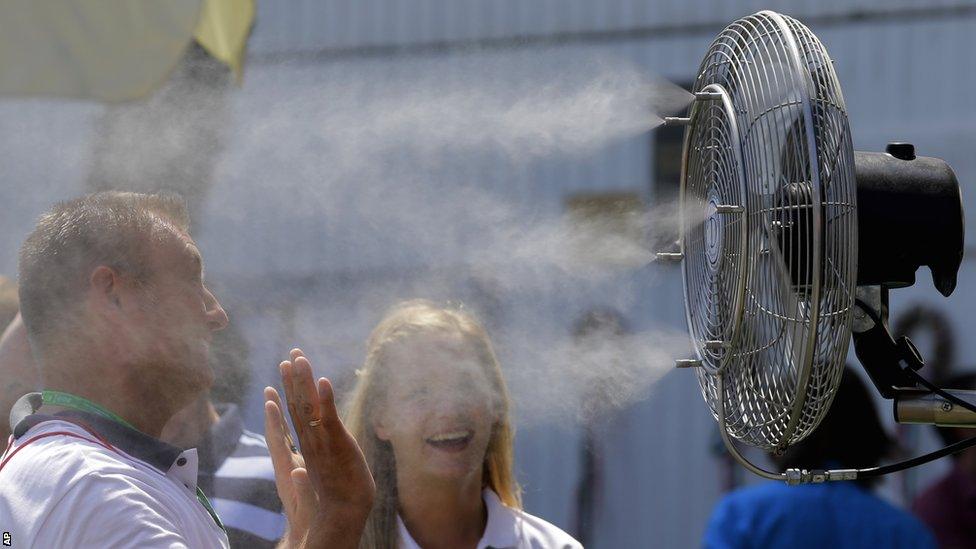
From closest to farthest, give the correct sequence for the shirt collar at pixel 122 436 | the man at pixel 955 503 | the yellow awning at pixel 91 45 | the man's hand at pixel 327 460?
the man's hand at pixel 327 460 < the shirt collar at pixel 122 436 < the yellow awning at pixel 91 45 < the man at pixel 955 503

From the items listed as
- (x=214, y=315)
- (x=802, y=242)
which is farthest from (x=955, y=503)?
(x=214, y=315)

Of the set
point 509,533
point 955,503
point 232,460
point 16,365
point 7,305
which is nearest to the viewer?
point 509,533

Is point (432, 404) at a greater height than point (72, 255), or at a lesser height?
lesser

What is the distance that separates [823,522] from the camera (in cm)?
306

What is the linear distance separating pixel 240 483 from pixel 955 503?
85.2 inches

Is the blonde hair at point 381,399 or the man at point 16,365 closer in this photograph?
the blonde hair at point 381,399

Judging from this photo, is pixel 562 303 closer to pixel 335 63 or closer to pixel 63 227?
pixel 63 227

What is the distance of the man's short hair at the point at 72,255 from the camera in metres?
2.04

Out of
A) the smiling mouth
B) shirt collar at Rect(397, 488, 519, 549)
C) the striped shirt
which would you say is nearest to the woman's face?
the smiling mouth

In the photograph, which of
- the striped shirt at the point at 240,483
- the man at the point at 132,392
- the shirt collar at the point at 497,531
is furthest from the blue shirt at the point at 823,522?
the man at the point at 132,392

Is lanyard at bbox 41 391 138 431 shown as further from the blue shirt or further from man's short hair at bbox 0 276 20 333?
the blue shirt

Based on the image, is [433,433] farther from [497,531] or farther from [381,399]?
[497,531]

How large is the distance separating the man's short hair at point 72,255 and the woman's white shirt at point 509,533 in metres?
0.81

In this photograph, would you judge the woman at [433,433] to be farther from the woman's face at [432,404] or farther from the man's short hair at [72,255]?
the man's short hair at [72,255]
